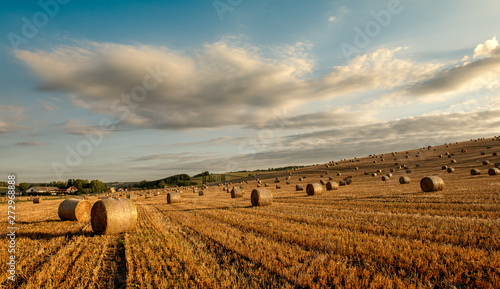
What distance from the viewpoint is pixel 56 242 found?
396 inches

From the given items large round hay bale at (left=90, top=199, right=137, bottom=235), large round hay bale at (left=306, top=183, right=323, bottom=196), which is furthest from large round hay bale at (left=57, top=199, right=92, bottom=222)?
large round hay bale at (left=306, top=183, right=323, bottom=196)

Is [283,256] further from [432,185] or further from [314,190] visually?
[314,190]

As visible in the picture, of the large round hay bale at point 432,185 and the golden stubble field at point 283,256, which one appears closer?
the golden stubble field at point 283,256

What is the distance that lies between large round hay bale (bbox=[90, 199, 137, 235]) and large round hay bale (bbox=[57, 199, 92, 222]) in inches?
239

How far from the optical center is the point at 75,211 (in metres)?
16.8

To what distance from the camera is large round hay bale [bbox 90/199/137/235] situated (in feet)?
38.3

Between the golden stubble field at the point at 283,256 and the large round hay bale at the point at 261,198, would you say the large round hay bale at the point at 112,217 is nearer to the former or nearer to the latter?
the golden stubble field at the point at 283,256

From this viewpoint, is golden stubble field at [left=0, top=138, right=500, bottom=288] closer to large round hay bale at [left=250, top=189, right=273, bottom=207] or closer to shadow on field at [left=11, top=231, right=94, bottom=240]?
shadow on field at [left=11, top=231, right=94, bottom=240]

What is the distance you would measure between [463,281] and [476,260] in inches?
52.0

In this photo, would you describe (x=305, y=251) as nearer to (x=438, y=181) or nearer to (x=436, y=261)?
(x=436, y=261)

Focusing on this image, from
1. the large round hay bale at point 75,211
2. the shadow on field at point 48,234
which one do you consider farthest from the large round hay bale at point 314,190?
the shadow on field at point 48,234

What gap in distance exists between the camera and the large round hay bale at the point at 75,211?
16.9 m

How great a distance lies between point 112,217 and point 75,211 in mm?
7090

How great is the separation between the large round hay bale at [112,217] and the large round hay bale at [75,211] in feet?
19.9
